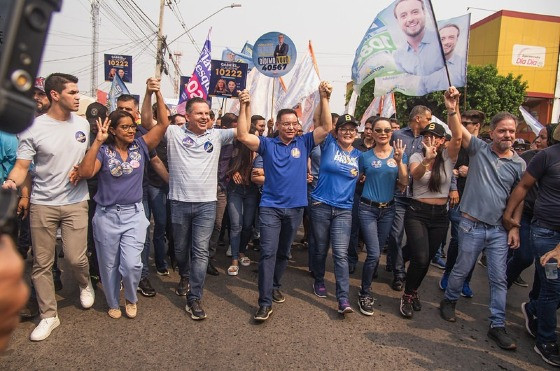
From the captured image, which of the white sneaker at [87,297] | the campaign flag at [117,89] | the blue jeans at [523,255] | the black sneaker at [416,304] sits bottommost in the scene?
the black sneaker at [416,304]

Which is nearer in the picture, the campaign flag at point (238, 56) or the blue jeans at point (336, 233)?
the blue jeans at point (336, 233)

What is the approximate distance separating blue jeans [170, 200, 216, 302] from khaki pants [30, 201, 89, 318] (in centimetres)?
89

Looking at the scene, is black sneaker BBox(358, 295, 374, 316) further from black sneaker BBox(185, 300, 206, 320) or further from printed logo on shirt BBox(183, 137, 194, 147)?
printed logo on shirt BBox(183, 137, 194, 147)

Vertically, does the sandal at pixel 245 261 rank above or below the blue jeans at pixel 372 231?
below

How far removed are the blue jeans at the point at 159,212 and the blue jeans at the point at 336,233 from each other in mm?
1859

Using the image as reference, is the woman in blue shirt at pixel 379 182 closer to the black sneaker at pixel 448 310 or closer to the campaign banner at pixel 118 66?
the black sneaker at pixel 448 310

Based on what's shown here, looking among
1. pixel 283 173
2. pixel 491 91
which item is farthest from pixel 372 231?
pixel 491 91

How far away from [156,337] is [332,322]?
1625mm

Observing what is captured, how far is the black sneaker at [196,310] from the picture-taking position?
3.78 metres

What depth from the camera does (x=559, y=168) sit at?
11.3 feet

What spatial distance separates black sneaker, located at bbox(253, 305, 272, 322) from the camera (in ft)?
12.3

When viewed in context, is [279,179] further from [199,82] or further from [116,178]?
[199,82]

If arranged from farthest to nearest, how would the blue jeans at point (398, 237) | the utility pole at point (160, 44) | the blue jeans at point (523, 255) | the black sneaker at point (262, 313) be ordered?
the utility pole at point (160, 44), the blue jeans at point (398, 237), the blue jeans at point (523, 255), the black sneaker at point (262, 313)

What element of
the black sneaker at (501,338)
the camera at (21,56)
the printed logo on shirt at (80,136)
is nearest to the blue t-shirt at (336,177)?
the black sneaker at (501,338)
